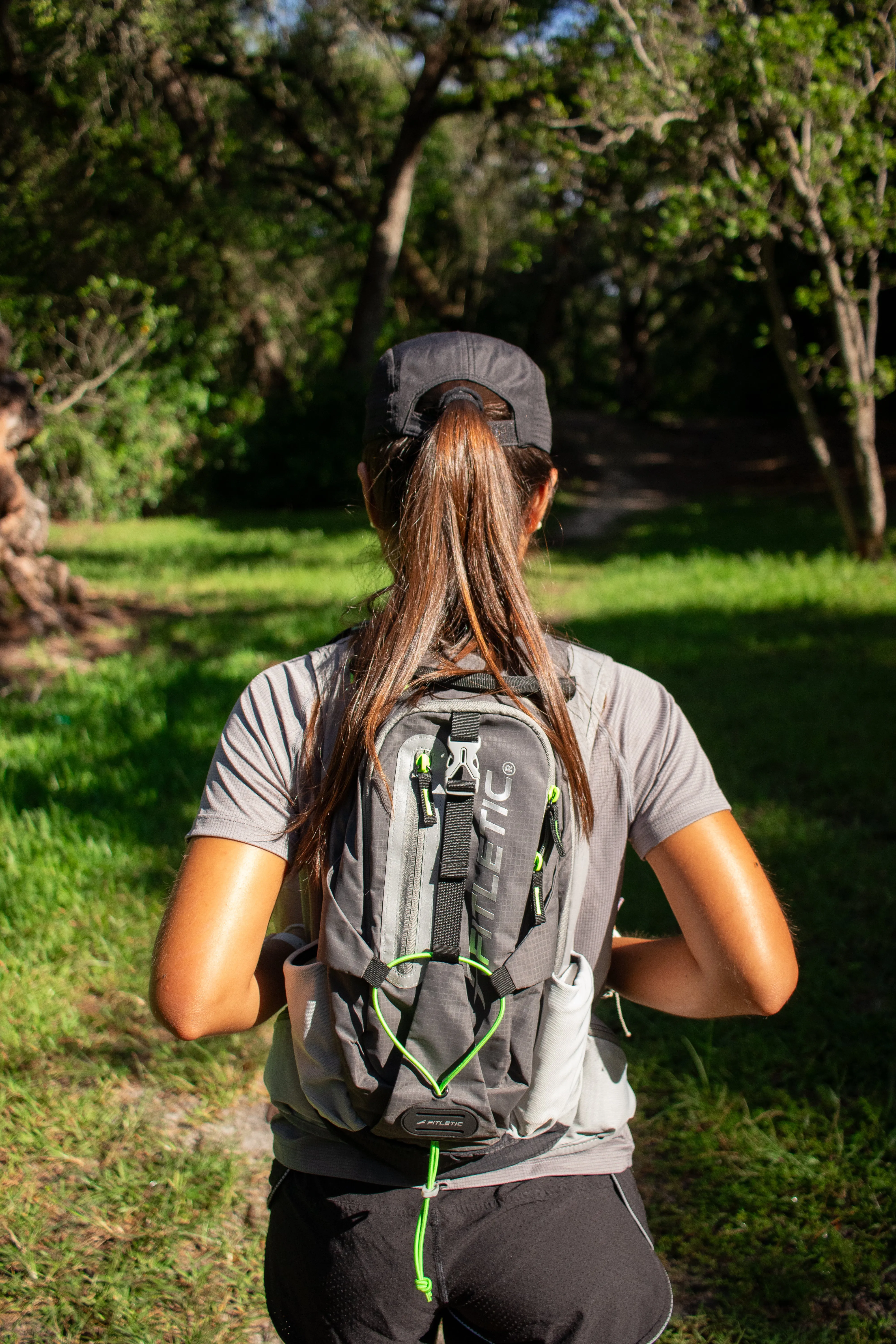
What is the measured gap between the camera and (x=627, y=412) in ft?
107

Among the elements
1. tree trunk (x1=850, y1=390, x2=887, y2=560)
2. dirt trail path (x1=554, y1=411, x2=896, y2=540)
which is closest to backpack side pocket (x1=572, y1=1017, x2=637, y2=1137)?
tree trunk (x1=850, y1=390, x2=887, y2=560)

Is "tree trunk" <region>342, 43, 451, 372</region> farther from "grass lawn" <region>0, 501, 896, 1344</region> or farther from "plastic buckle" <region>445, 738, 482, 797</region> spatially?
"plastic buckle" <region>445, 738, 482, 797</region>

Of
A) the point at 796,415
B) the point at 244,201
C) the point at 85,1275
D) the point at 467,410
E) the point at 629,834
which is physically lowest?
the point at 85,1275

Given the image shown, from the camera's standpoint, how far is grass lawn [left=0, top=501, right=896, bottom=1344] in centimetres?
232

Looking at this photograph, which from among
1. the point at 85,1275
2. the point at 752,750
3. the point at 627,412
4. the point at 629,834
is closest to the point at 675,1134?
the point at 85,1275

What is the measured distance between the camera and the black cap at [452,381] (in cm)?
138

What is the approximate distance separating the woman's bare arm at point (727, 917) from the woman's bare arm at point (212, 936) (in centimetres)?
53

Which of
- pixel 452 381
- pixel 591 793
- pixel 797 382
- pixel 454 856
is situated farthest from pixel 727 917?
pixel 797 382

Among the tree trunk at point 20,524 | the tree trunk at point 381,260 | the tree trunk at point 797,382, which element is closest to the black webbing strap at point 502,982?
the tree trunk at point 20,524

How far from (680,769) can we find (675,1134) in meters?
1.97

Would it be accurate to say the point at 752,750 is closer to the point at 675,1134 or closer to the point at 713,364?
the point at 675,1134

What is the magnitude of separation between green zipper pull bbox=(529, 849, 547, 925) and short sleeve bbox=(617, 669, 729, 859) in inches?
6.4

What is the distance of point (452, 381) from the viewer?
1381mm

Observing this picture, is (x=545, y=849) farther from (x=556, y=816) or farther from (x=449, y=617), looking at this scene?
(x=449, y=617)
